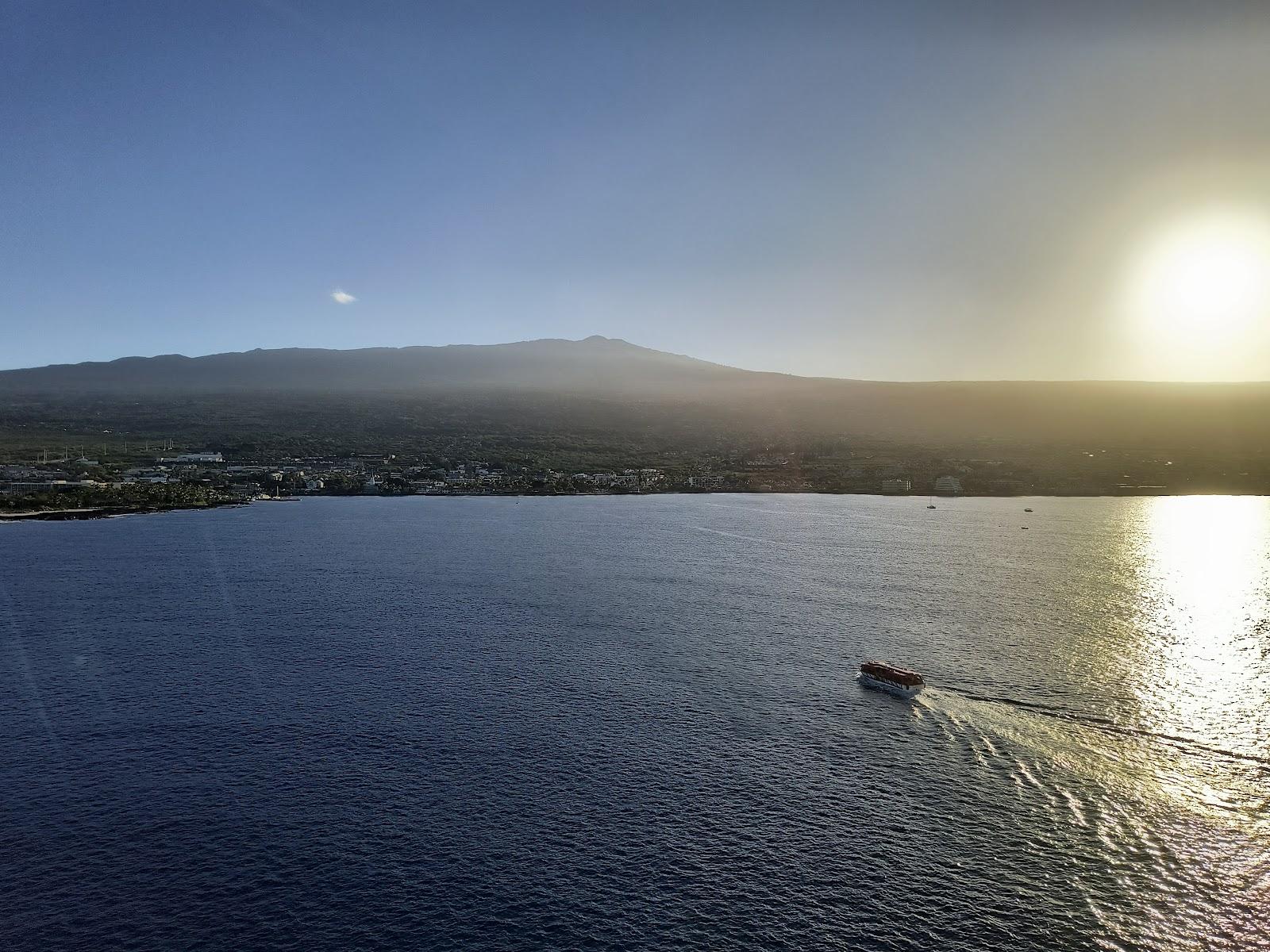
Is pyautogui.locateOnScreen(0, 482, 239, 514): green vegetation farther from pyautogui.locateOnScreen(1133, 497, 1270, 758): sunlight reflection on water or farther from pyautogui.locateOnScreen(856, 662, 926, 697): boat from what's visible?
pyautogui.locateOnScreen(1133, 497, 1270, 758): sunlight reflection on water

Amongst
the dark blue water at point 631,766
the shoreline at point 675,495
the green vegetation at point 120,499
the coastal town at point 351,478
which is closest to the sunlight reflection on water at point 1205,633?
the dark blue water at point 631,766

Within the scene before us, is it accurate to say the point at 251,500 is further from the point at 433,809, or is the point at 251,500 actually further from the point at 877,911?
the point at 877,911

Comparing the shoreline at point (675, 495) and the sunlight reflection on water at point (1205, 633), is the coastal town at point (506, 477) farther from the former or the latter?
the sunlight reflection on water at point (1205, 633)

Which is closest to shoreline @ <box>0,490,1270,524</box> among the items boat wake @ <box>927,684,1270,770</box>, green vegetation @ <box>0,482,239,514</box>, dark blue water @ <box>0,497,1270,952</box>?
green vegetation @ <box>0,482,239,514</box>

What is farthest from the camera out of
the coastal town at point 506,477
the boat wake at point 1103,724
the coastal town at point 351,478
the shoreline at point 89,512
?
the coastal town at point 506,477

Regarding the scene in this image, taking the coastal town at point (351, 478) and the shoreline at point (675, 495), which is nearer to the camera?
the coastal town at point (351, 478)

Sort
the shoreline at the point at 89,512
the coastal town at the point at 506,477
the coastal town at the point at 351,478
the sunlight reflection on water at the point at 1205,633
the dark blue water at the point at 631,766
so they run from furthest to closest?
the coastal town at the point at 506,477 < the coastal town at the point at 351,478 < the shoreline at the point at 89,512 < the sunlight reflection on water at the point at 1205,633 < the dark blue water at the point at 631,766
